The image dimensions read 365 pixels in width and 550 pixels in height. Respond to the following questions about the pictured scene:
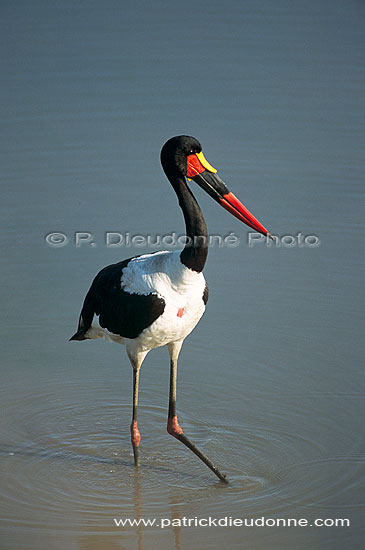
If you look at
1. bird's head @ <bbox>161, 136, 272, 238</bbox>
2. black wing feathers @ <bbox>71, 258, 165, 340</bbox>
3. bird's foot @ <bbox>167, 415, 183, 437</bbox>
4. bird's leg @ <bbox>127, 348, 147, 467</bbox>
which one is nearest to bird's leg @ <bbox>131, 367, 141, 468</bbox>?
bird's leg @ <bbox>127, 348, 147, 467</bbox>

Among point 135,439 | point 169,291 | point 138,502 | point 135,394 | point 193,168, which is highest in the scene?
point 193,168

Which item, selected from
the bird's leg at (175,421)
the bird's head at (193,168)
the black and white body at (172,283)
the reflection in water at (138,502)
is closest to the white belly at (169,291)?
the black and white body at (172,283)

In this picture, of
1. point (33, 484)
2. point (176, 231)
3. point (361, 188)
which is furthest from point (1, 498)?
point (361, 188)

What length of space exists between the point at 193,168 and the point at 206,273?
2.60 m

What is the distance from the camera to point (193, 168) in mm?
4910

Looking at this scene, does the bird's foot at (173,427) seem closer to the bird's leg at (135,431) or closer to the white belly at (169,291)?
the bird's leg at (135,431)

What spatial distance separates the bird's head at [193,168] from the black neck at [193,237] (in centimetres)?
11

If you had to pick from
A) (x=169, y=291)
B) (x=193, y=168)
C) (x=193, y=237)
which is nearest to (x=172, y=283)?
(x=169, y=291)

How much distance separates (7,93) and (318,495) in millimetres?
7328

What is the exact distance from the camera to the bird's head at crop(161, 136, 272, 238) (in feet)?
15.9

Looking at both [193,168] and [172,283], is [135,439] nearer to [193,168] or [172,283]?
[172,283]

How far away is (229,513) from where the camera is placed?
470cm

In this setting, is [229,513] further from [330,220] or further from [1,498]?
[330,220]

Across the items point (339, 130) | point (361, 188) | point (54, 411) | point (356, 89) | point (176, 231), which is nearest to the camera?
point (54, 411)
